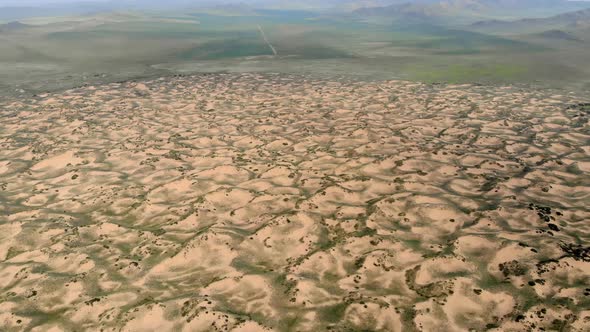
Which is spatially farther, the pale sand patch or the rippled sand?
the pale sand patch

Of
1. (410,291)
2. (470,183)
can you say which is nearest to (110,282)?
(410,291)

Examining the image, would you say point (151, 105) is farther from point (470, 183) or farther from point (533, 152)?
point (533, 152)

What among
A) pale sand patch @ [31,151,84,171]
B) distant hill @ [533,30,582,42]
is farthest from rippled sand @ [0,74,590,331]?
distant hill @ [533,30,582,42]

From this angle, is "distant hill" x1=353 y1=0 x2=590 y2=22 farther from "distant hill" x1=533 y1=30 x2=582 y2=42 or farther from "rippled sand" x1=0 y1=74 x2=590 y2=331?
"rippled sand" x1=0 y1=74 x2=590 y2=331

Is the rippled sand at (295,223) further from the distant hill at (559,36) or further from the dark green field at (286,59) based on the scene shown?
the distant hill at (559,36)

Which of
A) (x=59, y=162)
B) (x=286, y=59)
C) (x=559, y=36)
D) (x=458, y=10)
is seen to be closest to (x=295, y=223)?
(x=59, y=162)

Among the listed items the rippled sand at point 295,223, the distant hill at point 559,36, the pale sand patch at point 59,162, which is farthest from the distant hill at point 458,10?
the pale sand patch at point 59,162

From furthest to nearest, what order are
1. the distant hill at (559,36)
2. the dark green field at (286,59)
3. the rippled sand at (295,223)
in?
the distant hill at (559,36), the dark green field at (286,59), the rippled sand at (295,223)

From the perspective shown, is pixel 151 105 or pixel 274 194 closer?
pixel 274 194
